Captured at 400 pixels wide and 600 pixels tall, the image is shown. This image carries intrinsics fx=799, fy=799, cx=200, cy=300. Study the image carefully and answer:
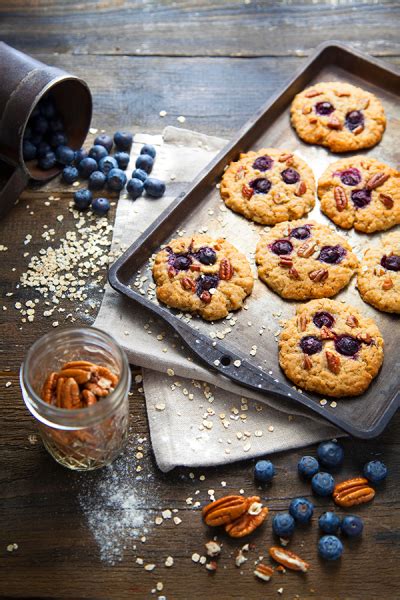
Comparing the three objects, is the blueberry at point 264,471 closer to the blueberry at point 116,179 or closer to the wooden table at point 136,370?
the wooden table at point 136,370

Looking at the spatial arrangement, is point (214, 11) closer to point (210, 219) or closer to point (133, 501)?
point (210, 219)

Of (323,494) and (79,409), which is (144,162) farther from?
(323,494)

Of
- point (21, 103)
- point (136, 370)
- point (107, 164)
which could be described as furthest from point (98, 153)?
point (136, 370)

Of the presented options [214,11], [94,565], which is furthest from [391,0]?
[94,565]

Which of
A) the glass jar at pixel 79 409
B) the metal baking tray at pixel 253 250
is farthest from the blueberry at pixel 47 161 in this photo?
the glass jar at pixel 79 409

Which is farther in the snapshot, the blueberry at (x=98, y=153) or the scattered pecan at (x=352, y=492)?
the blueberry at (x=98, y=153)

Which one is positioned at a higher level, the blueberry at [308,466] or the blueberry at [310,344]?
the blueberry at [310,344]
